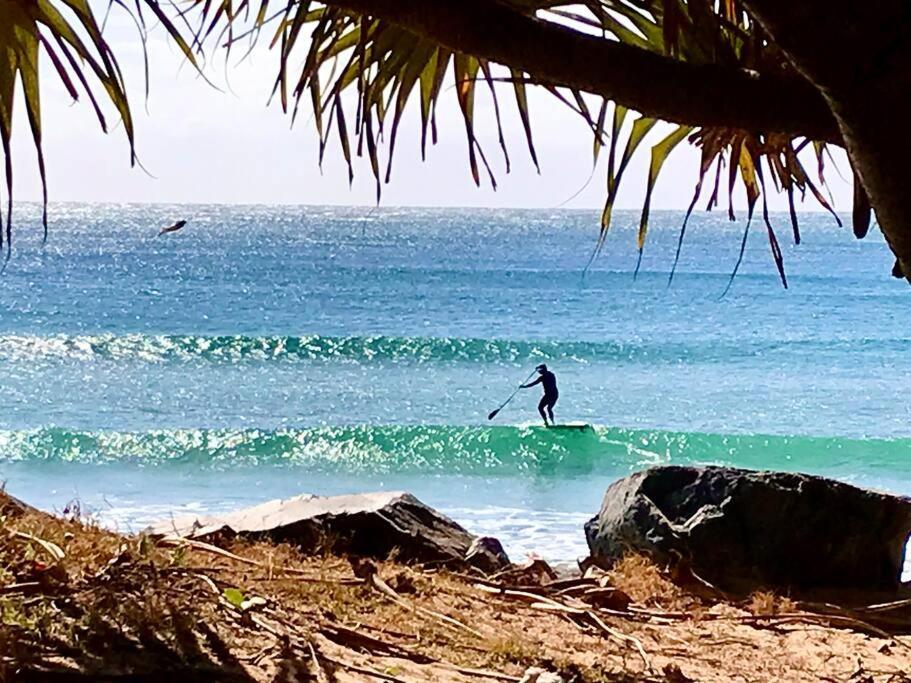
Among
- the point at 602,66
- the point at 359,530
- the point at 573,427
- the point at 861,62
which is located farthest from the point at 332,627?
the point at 573,427

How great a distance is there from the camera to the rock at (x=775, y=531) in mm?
4094

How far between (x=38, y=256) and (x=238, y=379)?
29260mm

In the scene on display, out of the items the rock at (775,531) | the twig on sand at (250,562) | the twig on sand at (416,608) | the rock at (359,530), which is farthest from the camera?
the rock at (775,531)

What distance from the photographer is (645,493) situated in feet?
14.1

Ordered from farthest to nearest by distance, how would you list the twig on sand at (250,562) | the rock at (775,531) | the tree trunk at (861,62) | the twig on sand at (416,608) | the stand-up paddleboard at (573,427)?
the stand-up paddleboard at (573,427) → the rock at (775,531) → the twig on sand at (250,562) → the twig on sand at (416,608) → the tree trunk at (861,62)

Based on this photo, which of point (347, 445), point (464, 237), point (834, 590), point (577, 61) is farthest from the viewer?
point (464, 237)

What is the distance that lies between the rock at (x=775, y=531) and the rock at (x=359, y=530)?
2.18ft

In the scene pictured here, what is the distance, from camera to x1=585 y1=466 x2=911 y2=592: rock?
4094 millimetres

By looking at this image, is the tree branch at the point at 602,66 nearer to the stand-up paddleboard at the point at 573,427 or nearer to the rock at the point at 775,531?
the rock at the point at 775,531

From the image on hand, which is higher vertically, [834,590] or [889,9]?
[889,9]

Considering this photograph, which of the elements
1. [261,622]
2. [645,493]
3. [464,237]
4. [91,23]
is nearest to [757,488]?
[645,493]

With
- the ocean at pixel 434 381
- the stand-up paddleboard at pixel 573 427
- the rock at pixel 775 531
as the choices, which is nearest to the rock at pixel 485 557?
the rock at pixel 775 531

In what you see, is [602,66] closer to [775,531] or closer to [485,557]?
[485,557]

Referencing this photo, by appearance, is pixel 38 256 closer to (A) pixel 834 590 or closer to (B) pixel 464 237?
(B) pixel 464 237
